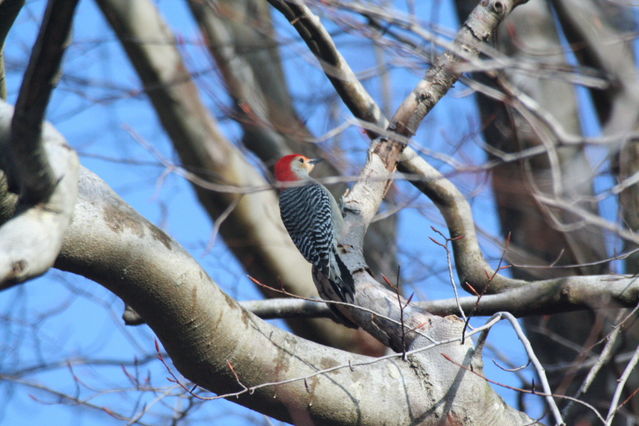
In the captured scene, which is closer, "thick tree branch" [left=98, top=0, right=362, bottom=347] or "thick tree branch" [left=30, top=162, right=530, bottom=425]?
"thick tree branch" [left=30, top=162, right=530, bottom=425]

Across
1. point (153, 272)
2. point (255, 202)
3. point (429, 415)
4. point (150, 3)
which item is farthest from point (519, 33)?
point (153, 272)

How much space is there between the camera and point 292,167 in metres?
7.03

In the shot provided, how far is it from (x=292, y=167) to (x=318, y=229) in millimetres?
1290

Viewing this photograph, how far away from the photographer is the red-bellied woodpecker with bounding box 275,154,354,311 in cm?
415

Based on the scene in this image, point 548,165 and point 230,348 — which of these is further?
point 548,165

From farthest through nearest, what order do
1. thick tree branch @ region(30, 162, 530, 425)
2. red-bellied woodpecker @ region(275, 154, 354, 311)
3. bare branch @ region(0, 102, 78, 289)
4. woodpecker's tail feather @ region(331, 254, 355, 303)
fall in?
red-bellied woodpecker @ region(275, 154, 354, 311) < woodpecker's tail feather @ region(331, 254, 355, 303) < thick tree branch @ region(30, 162, 530, 425) < bare branch @ region(0, 102, 78, 289)

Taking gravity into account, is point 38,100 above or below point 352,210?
above

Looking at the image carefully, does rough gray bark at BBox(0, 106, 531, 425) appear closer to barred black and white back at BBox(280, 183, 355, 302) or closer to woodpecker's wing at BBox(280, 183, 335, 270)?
barred black and white back at BBox(280, 183, 355, 302)

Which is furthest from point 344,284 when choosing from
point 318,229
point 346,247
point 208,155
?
point 208,155

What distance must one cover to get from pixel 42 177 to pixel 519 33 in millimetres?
6391

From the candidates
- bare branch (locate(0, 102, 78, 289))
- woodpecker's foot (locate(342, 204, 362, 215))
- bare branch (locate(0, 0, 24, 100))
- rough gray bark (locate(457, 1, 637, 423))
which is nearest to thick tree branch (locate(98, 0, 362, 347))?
rough gray bark (locate(457, 1, 637, 423))

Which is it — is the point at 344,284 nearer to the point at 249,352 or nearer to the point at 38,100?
the point at 249,352

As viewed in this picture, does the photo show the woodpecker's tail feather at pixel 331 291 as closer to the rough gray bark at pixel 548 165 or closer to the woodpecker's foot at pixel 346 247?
the woodpecker's foot at pixel 346 247

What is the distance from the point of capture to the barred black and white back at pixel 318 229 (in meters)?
4.07
